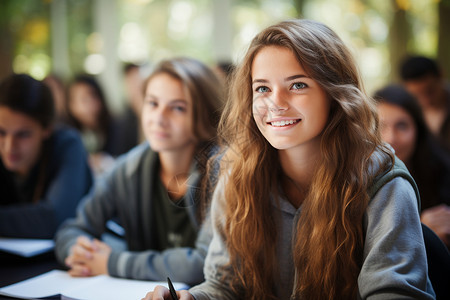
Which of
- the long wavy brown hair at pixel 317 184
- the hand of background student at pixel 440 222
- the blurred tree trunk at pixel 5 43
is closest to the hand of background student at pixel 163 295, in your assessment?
the long wavy brown hair at pixel 317 184

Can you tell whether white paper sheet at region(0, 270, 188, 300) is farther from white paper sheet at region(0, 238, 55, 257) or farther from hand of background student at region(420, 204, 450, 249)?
hand of background student at region(420, 204, 450, 249)

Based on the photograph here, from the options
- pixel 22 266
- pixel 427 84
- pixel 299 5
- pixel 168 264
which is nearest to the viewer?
pixel 168 264

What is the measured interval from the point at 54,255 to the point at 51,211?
241 millimetres

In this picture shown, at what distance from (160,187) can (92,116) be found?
278 centimetres

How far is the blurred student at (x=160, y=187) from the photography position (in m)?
1.39

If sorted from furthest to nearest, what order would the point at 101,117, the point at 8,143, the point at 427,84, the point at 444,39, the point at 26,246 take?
1. the point at 101,117
2. the point at 444,39
3. the point at 427,84
4. the point at 8,143
5. the point at 26,246

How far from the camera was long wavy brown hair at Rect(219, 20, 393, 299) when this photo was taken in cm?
96

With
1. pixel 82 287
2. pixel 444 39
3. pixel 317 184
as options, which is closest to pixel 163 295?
pixel 82 287

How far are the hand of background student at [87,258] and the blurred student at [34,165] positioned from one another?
1.26ft

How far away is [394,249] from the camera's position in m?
0.88

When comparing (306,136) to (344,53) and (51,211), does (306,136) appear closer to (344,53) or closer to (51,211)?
(344,53)

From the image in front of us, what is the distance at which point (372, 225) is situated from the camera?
3.05ft

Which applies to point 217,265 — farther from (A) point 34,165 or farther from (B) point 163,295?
(A) point 34,165

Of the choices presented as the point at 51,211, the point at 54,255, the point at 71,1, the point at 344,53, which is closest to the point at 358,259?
the point at 344,53
